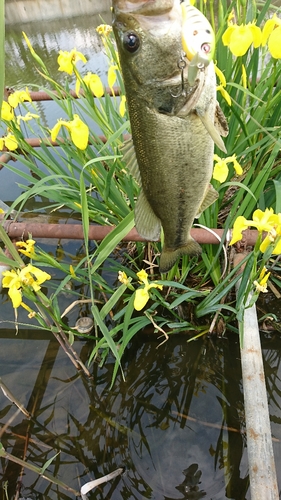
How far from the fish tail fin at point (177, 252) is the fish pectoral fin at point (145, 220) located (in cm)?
15

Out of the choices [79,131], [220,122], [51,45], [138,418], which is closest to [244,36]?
[220,122]

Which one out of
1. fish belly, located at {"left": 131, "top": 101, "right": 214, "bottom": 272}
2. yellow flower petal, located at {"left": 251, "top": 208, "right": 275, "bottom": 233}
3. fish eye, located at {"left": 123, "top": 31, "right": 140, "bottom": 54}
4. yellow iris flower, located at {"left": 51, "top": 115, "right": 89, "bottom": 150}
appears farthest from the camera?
yellow iris flower, located at {"left": 51, "top": 115, "right": 89, "bottom": 150}

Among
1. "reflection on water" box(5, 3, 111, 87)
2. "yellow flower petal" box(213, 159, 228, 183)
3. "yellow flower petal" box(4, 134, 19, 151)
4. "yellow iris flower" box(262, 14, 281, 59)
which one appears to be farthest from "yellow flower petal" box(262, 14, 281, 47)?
"reflection on water" box(5, 3, 111, 87)

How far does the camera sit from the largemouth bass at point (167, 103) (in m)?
0.76

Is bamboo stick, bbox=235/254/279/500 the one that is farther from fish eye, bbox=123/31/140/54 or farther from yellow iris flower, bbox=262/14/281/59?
fish eye, bbox=123/31/140/54

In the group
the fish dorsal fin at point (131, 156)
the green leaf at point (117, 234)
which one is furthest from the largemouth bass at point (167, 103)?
the green leaf at point (117, 234)

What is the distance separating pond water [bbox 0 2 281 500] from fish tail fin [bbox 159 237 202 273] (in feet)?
2.50

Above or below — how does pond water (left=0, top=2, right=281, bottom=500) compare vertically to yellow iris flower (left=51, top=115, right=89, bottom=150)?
below

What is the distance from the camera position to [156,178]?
103cm

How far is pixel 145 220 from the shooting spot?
45.8 inches

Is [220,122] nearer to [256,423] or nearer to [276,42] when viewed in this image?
[276,42]

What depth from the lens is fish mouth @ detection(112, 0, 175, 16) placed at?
2.46ft

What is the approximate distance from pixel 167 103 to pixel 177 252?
24.5 inches

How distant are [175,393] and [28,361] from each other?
952mm
